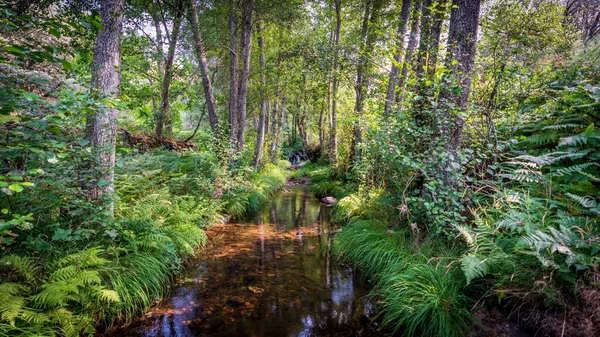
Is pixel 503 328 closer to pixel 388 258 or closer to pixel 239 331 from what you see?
pixel 388 258

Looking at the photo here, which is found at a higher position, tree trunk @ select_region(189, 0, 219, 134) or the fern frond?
tree trunk @ select_region(189, 0, 219, 134)

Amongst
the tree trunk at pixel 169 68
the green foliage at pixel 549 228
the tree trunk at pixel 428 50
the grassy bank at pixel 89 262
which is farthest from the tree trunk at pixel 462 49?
the tree trunk at pixel 169 68

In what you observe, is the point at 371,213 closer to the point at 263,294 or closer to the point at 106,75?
the point at 263,294

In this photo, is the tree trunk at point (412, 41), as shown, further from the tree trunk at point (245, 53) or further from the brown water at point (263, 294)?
the tree trunk at point (245, 53)

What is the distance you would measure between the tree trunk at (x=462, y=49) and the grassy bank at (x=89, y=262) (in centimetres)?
522

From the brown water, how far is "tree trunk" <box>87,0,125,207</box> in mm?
2133

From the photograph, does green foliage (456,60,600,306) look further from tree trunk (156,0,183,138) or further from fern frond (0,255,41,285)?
tree trunk (156,0,183,138)

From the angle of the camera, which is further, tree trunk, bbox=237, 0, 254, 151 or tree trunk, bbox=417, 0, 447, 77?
tree trunk, bbox=237, 0, 254, 151

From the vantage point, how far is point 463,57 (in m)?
4.90

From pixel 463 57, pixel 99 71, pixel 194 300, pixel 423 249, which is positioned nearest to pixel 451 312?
pixel 423 249

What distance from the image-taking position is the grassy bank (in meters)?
3.14

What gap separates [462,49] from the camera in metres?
4.91

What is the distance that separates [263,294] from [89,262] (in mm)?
2612

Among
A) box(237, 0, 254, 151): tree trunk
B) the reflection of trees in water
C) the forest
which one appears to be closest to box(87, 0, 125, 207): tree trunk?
the forest
